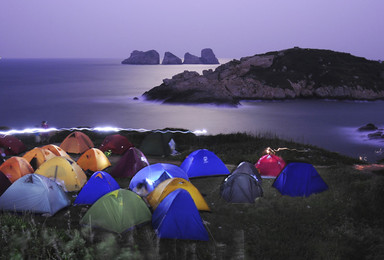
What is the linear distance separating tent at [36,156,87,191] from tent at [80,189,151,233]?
12.7 feet

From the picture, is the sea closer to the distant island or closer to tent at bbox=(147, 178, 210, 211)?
the distant island

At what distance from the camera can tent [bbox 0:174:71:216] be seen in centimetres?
1099

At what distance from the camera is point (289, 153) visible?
21859mm

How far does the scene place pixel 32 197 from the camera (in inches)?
437

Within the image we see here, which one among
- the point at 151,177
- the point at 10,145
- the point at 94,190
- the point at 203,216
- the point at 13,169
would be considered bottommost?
the point at 203,216

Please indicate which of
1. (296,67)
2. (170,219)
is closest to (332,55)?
(296,67)

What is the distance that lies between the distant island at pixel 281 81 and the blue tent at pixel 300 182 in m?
44.5

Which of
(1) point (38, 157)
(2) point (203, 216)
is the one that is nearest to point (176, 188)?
(2) point (203, 216)

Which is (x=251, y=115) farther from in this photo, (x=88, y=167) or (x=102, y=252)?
(x=102, y=252)

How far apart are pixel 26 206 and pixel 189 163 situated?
23.7 ft

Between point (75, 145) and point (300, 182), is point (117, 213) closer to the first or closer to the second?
point (300, 182)

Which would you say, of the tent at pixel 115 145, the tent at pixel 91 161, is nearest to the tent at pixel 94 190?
the tent at pixel 91 161

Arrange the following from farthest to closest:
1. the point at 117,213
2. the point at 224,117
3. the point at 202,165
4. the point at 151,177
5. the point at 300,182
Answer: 1. the point at 224,117
2. the point at 202,165
3. the point at 300,182
4. the point at 151,177
5. the point at 117,213

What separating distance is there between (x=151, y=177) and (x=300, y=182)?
5.84 m
